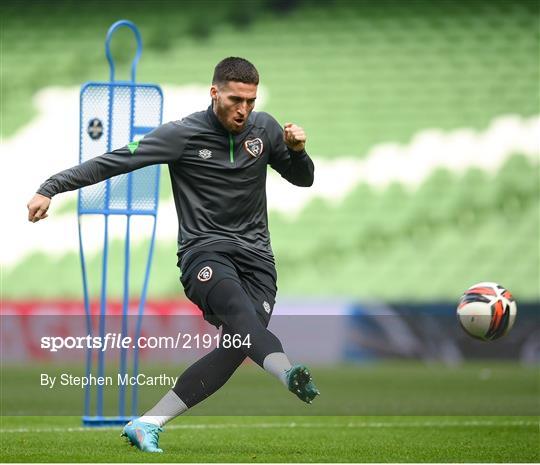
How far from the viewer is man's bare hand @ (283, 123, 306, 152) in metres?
5.33

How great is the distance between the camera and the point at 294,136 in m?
5.34

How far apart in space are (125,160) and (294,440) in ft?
6.57

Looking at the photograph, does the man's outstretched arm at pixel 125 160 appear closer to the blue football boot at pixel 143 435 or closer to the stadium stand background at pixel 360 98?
the blue football boot at pixel 143 435

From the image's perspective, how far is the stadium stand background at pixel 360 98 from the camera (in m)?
17.3

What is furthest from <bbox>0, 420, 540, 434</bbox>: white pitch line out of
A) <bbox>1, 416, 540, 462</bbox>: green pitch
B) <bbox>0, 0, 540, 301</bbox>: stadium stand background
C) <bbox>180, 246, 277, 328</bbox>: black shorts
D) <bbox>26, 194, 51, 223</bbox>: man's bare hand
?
<bbox>0, 0, 540, 301</bbox>: stadium stand background

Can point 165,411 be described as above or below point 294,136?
below

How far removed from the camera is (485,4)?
19.3 meters

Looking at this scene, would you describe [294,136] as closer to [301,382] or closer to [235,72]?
[235,72]

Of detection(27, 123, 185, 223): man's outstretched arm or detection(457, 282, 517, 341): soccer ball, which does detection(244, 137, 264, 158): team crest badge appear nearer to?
detection(27, 123, 185, 223): man's outstretched arm

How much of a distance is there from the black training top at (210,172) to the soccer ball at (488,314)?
5.99 feet

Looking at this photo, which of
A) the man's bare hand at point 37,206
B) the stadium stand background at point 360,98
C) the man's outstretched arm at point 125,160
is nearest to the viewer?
the man's bare hand at point 37,206

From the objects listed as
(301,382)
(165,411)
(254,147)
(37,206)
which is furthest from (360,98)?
(301,382)

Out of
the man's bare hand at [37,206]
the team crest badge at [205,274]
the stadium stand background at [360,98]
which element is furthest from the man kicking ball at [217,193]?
the stadium stand background at [360,98]

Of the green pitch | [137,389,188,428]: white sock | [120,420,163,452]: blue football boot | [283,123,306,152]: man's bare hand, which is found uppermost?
[283,123,306,152]: man's bare hand
